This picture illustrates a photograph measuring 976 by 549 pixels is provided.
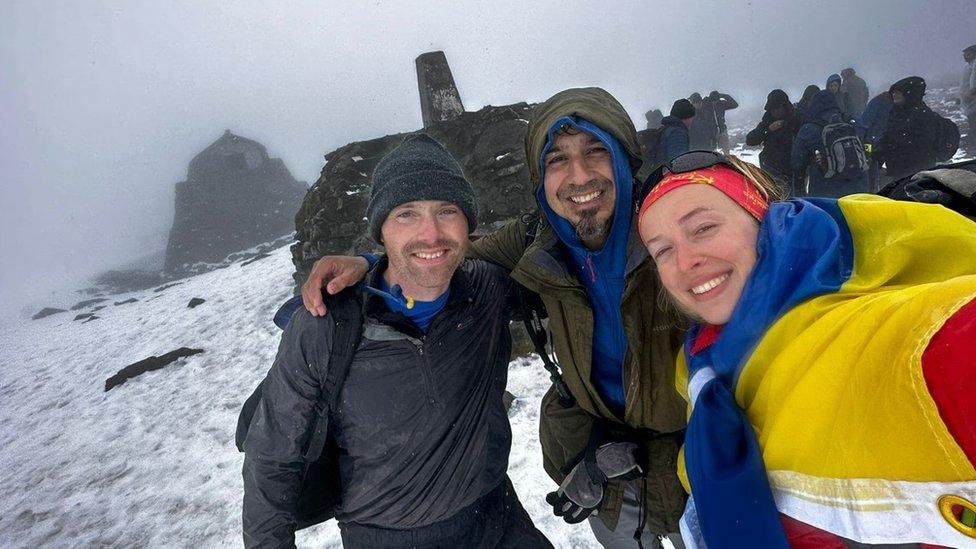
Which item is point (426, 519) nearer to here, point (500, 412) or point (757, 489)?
point (500, 412)

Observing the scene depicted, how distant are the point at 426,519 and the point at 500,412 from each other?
2.68ft

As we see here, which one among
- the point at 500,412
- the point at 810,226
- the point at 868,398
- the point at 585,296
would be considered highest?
the point at 810,226

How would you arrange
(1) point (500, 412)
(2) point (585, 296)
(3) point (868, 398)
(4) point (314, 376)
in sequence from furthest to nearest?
(1) point (500, 412), (2) point (585, 296), (4) point (314, 376), (3) point (868, 398)

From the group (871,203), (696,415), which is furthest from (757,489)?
(871,203)

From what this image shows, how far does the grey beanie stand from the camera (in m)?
2.60

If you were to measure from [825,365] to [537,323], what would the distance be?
2093 millimetres

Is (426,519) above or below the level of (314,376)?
below

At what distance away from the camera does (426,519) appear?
2611mm

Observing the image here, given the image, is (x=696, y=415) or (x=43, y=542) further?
(x=43, y=542)

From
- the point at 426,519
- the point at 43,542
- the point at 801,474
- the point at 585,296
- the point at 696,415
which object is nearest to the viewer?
the point at 801,474

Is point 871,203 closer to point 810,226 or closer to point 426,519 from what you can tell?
point 810,226

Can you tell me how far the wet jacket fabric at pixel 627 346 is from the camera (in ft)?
7.34

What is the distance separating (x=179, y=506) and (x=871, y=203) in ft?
27.5

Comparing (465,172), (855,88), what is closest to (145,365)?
(465,172)
